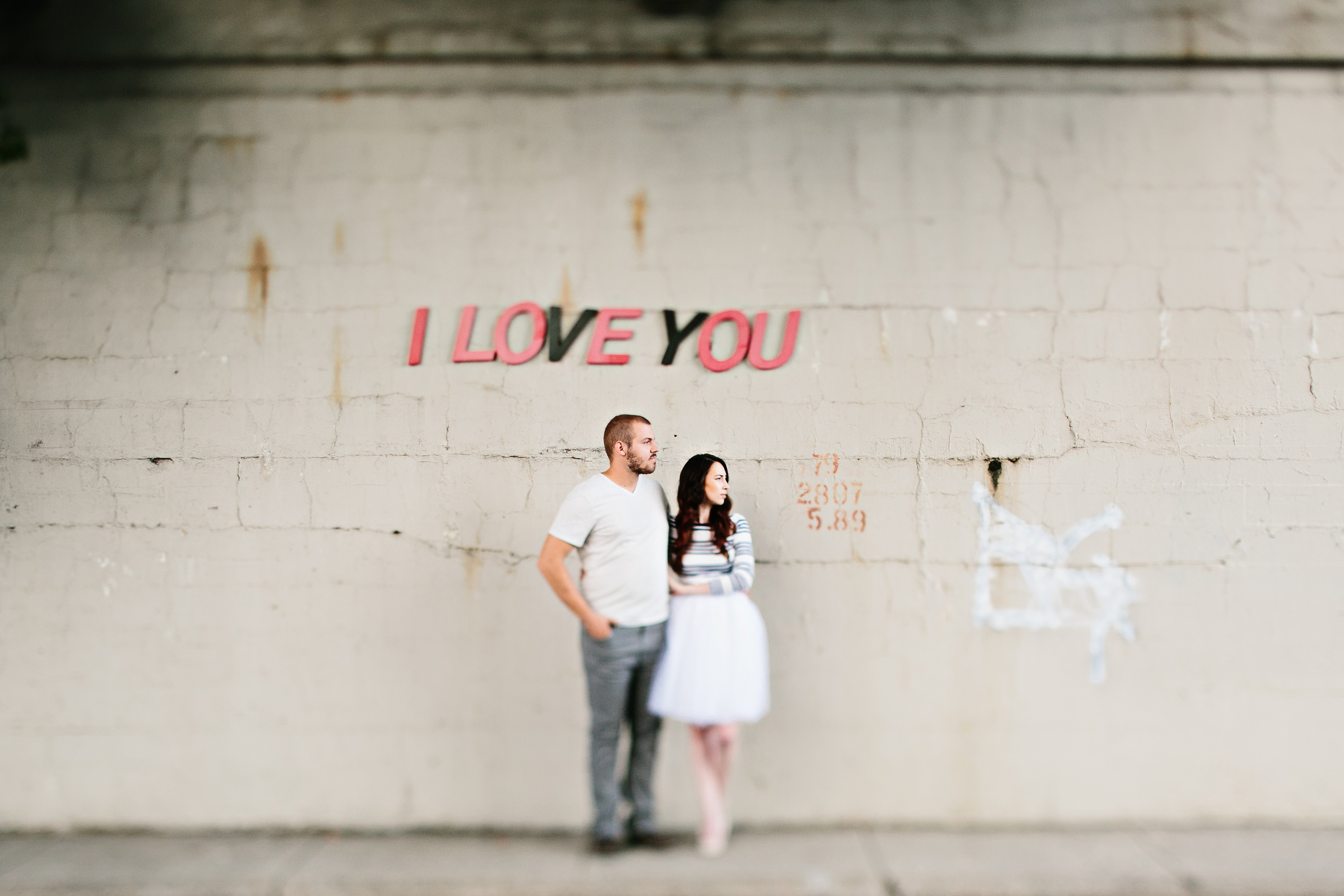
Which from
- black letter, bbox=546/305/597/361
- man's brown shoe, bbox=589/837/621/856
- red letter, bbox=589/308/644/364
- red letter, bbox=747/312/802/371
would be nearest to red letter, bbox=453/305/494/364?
black letter, bbox=546/305/597/361

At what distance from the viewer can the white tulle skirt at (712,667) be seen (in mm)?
3443

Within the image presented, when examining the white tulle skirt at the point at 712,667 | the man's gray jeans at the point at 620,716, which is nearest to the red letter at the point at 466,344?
the man's gray jeans at the point at 620,716

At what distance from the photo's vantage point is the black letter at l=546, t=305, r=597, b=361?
403 centimetres

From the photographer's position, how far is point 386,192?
13.4ft

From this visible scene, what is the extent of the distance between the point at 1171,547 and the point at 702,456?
7.88ft

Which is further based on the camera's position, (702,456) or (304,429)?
(304,429)

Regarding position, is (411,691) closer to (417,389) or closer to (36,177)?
(417,389)

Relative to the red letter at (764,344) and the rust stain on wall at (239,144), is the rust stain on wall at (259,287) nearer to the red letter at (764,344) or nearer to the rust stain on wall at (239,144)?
the rust stain on wall at (239,144)

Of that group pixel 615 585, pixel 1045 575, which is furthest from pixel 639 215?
pixel 1045 575

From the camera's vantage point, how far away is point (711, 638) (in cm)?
346

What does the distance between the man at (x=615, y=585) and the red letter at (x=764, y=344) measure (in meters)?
0.75

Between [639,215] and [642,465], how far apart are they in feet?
4.39

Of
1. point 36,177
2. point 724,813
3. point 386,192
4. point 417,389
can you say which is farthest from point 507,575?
point 36,177

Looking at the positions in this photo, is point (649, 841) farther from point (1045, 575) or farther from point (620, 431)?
point (1045, 575)
